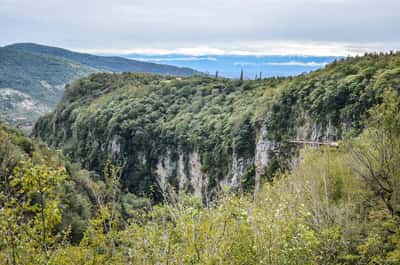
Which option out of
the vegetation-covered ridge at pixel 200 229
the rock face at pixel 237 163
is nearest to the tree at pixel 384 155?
the vegetation-covered ridge at pixel 200 229

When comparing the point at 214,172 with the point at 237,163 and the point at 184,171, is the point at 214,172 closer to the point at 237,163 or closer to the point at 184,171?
the point at 237,163

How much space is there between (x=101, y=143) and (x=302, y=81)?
45158 millimetres

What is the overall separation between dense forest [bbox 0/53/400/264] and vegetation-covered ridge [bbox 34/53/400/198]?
208 millimetres

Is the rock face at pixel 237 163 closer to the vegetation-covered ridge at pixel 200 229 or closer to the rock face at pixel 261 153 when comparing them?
the rock face at pixel 261 153

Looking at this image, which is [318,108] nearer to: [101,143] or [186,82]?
[186,82]

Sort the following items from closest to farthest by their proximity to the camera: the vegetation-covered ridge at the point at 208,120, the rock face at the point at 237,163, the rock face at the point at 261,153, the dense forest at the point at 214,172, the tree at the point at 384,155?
the dense forest at the point at 214,172 → the tree at the point at 384,155 → the vegetation-covered ridge at the point at 208,120 → the rock face at the point at 237,163 → the rock face at the point at 261,153

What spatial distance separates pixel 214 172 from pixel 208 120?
28.4 ft

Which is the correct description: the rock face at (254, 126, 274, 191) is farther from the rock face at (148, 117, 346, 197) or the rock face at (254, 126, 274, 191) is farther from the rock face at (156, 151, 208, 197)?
the rock face at (156, 151, 208, 197)

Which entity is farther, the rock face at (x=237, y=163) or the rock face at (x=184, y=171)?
the rock face at (x=184, y=171)

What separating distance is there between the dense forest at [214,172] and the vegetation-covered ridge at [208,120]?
8.2 inches

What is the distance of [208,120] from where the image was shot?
6334cm

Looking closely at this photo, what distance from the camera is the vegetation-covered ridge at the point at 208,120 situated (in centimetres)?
4119

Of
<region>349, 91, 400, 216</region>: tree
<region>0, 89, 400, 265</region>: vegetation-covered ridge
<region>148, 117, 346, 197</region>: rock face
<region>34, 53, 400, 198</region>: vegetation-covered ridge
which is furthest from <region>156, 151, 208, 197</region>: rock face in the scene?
<region>0, 89, 400, 265</region>: vegetation-covered ridge

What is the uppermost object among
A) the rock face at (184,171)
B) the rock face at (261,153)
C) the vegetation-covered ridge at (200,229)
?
the vegetation-covered ridge at (200,229)
